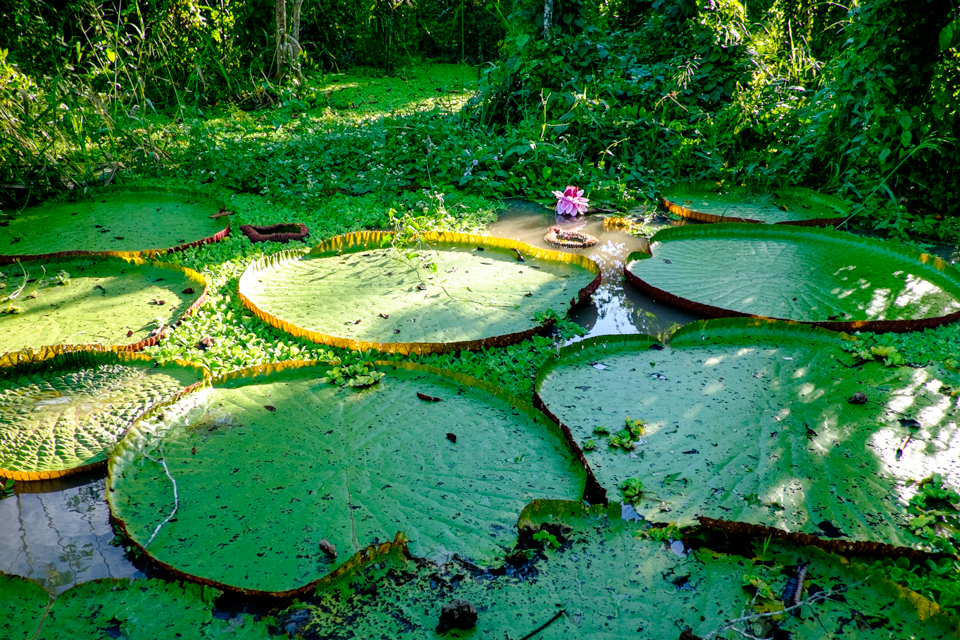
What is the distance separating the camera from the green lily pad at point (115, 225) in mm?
3840

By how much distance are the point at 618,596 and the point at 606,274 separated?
8.03ft

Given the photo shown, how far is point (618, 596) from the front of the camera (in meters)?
1.64

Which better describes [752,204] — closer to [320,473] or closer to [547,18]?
[547,18]

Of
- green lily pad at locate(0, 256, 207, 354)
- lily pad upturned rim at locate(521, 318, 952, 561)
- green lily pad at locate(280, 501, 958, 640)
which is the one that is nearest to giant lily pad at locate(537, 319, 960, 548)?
lily pad upturned rim at locate(521, 318, 952, 561)

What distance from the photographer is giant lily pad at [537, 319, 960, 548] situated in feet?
6.39

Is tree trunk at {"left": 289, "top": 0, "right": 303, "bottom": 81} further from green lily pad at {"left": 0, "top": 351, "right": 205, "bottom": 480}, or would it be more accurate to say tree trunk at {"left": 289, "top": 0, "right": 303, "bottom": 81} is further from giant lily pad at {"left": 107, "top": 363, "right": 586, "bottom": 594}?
giant lily pad at {"left": 107, "top": 363, "right": 586, "bottom": 594}

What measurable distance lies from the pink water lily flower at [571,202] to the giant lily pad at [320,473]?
258 centimetres

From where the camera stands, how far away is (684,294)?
336 centimetres

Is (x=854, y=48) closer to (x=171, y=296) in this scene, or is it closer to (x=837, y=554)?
(x=837, y=554)

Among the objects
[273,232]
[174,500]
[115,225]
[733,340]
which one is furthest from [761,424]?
[115,225]

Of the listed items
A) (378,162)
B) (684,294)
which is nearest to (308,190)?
(378,162)

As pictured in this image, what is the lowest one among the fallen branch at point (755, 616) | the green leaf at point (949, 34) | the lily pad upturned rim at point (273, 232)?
the fallen branch at point (755, 616)

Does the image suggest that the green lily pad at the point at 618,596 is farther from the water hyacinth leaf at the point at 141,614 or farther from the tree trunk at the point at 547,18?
the tree trunk at the point at 547,18

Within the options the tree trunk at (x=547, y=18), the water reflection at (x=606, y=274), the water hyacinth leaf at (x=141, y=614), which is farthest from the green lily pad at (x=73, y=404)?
the tree trunk at (x=547, y=18)
